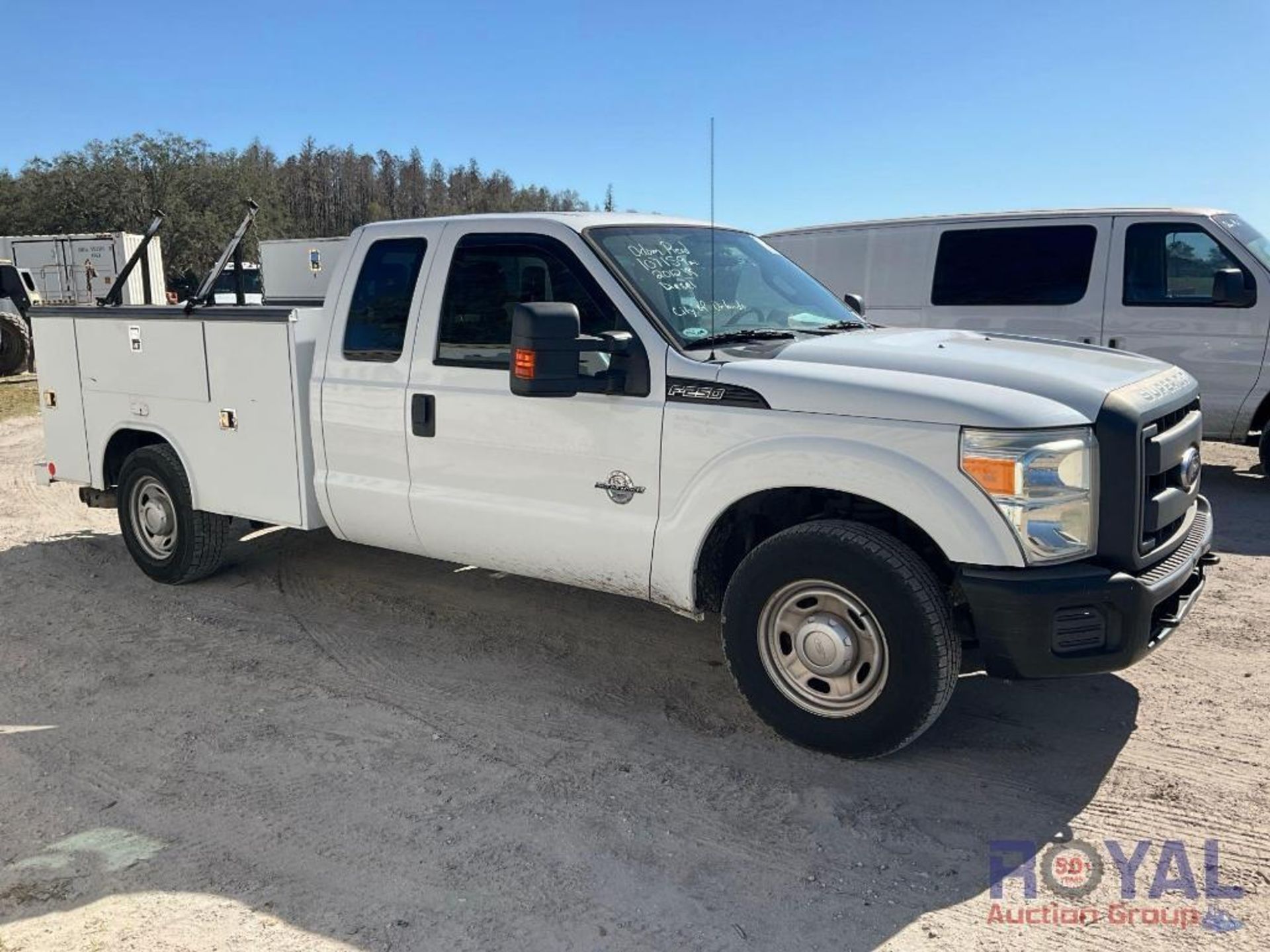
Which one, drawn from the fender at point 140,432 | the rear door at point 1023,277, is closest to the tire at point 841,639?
the fender at point 140,432

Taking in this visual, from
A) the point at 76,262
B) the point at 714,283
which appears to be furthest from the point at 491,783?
the point at 76,262

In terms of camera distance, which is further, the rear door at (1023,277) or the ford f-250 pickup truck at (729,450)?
the rear door at (1023,277)

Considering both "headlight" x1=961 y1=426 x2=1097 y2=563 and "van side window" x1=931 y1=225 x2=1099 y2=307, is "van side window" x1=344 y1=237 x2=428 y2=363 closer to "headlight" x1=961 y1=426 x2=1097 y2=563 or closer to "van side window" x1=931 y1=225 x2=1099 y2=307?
"headlight" x1=961 y1=426 x2=1097 y2=563

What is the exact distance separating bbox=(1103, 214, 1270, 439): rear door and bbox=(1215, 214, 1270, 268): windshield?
90mm

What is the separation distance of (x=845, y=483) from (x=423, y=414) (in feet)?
6.86

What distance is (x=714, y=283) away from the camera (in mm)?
4605

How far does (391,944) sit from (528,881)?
47 cm

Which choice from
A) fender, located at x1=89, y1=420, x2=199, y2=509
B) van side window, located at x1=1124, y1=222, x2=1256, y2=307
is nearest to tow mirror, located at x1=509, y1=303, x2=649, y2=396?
fender, located at x1=89, y1=420, x2=199, y2=509

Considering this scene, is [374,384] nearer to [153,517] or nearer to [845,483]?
[153,517]

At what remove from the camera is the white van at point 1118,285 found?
26.9ft

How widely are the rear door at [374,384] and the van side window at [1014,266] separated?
5832mm

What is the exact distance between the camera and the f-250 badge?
4.21 metres

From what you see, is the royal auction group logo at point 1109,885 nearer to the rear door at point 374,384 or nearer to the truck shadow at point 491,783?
the truck shadow at point 491,783

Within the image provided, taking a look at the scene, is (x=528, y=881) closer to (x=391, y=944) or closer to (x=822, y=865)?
(x=391, y=944)
